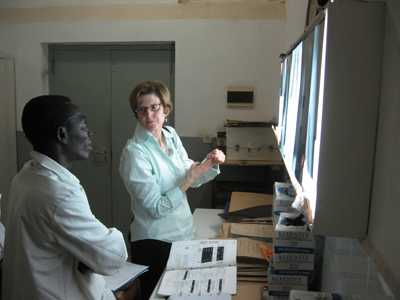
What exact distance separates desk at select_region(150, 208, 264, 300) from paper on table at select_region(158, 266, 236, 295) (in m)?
0.03

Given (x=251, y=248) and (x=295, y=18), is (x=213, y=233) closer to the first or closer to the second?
(x=251, y=248)

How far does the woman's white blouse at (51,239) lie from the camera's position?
45.1 inches

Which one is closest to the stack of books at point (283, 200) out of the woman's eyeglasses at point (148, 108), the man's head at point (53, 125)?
the woman's eyeglasses at point (148, 108)

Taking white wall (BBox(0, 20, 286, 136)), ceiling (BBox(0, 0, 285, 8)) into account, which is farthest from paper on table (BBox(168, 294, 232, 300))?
ceiling (BBox(0, 0, 285, 8))

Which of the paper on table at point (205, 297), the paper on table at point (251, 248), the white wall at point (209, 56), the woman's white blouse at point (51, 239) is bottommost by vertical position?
the paper on table at point (205, 297)

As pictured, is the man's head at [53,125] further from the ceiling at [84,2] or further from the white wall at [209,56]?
the ceiling at [84,2]

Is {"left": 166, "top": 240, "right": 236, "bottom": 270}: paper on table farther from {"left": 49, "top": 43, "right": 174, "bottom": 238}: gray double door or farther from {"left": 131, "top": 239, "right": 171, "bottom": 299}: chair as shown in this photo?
{"left": 49, "top": 43, "right": 174, "bottom": 238}: gray double door

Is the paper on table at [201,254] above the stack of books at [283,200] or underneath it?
underneath

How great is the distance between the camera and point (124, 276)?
5.74ft

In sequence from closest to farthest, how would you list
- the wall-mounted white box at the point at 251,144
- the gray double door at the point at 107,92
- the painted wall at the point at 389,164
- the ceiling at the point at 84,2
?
the painted wall at the point at 389,164, the wall-mounted white box at the point at 251,144, the ceiling at the point at 84,2, the gray double door at the point at 107,92

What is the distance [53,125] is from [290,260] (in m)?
0.86

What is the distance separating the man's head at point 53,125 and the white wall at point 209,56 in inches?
85.8

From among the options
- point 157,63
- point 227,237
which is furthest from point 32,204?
point 157,63

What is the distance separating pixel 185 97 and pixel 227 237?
1.71 metres
